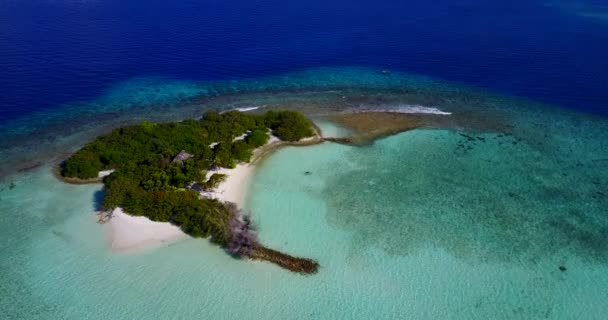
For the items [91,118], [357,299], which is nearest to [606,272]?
[357,299]

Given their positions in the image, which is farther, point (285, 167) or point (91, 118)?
point (91, 118)

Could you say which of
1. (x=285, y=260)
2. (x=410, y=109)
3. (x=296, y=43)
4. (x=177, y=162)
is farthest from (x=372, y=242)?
(x=296, y=43)

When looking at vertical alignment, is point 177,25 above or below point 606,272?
above

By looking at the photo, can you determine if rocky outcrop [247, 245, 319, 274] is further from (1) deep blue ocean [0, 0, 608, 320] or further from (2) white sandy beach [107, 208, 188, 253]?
→ (2) white sandy beach [107, 208, 188, 253]

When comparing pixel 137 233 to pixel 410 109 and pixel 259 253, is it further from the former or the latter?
pixel 410 109

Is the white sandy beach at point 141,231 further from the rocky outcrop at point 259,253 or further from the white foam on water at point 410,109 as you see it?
the white foam on water at point 410,109

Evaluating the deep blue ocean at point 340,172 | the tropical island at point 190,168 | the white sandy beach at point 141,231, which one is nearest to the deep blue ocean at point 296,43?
the deep blue ocean at point 340,172

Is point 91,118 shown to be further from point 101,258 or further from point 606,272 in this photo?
point 606,272
